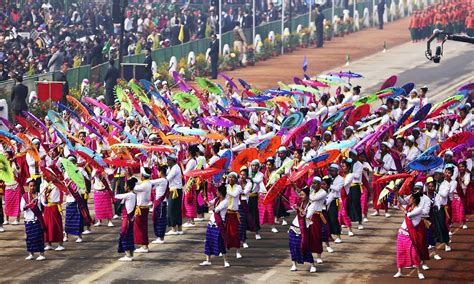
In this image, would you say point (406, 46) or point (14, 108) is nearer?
point (14, 108)

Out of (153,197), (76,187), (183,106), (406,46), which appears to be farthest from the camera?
(406,46)

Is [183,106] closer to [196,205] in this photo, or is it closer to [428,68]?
[196,205]

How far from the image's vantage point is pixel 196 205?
3303 cm

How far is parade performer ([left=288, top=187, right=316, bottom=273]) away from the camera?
1107 inches

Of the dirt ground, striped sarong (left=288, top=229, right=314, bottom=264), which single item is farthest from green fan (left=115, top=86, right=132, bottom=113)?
the dirt ground

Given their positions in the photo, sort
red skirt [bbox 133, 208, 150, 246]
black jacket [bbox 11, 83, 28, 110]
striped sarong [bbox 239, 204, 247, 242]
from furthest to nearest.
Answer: black jacket [bbox 11, 83, 28, 110], striped sarong [bbox 239, 204, 247, 242], red skirt [bbox 133, 208, 150, 246]

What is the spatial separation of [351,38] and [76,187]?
4428 cm

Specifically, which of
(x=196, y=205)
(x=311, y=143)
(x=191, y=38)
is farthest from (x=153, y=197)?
(x=191, y=38)

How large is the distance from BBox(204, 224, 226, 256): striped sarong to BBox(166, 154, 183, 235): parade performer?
319 centimetres

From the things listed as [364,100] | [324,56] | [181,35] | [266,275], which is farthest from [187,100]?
[324,56]

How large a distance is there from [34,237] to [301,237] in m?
5.28

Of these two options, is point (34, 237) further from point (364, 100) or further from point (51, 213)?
point (364, 100)

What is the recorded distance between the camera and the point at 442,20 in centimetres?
7056

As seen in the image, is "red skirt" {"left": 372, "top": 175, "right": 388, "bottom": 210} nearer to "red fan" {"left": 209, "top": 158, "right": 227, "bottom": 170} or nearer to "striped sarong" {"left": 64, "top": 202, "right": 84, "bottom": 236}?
"red fan" {"left": 209, "top": 158, "right": 227, "bottom": 170}
